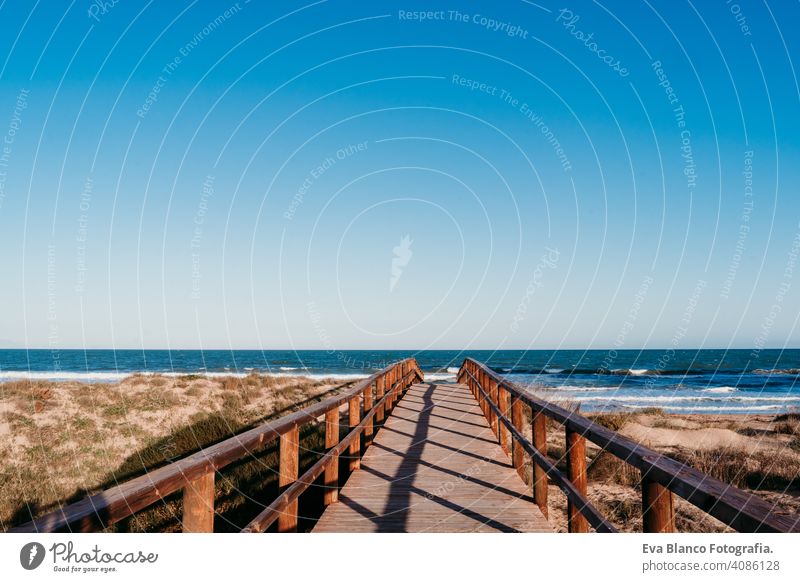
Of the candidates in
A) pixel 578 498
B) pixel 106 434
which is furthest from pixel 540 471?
pixel 106 434

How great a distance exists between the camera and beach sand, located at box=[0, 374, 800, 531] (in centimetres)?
724

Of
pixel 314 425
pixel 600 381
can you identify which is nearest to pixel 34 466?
pixel 314 425

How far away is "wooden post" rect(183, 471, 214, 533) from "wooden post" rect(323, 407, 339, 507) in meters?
2.32

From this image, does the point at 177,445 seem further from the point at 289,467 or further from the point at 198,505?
the point at 198,505

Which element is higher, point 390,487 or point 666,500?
point 666,500

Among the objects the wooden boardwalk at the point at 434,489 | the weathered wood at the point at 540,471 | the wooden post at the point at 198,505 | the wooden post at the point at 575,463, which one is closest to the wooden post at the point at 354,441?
the wooden boardwalk at the point at 434,489

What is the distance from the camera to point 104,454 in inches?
406

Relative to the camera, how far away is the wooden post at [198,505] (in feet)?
7.45

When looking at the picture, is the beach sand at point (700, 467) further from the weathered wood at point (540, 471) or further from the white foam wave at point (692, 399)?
the white foam wave at point (692, 399)

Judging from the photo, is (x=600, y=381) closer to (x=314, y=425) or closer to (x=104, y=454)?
(x=314, y=425)

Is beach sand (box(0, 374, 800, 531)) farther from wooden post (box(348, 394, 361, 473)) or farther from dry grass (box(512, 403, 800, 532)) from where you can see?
wooden post (box(348, 394, 361, 473))

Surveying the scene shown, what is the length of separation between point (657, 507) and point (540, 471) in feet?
7.84

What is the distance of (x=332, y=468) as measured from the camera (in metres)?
4.74
